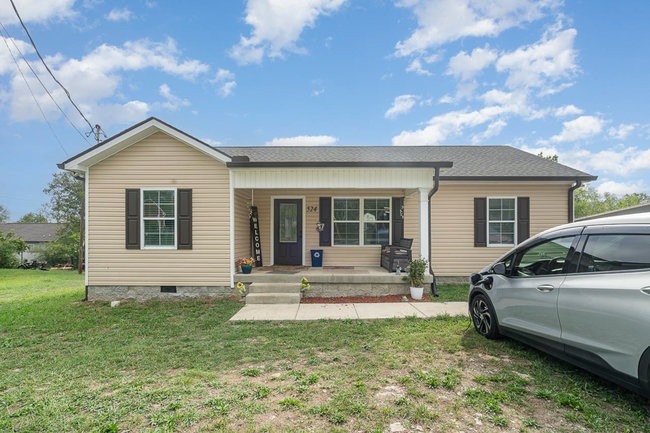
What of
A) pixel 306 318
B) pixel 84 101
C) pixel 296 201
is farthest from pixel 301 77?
pixel 306 318

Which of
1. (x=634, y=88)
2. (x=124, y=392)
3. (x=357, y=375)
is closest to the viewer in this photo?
(x=124, y=392)

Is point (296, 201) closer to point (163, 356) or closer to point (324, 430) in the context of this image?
point (163, 356)

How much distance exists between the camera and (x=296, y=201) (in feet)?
32.3

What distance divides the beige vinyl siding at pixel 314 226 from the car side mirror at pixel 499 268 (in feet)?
17.5

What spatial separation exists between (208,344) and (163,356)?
Answer: 0.62 metres

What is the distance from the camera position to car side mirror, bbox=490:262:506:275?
4262 mm

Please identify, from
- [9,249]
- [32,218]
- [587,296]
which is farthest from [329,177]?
[32,218]

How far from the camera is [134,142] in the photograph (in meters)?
7.74

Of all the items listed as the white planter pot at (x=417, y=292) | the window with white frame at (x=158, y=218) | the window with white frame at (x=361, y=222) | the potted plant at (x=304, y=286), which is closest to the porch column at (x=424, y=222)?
the white planter pot at (x=417, y=292)

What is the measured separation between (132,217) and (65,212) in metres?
30.8

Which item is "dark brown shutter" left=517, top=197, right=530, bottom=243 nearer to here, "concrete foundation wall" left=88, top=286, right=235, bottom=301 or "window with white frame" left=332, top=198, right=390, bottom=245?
"window with white frame" left=332, top=198, right=390, bottom=245

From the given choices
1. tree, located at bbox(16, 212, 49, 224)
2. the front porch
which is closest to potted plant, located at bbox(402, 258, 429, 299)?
the front porch

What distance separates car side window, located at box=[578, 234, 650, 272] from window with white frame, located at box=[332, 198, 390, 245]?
259 inches

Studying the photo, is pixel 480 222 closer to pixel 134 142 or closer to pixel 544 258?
pixel 544 258
